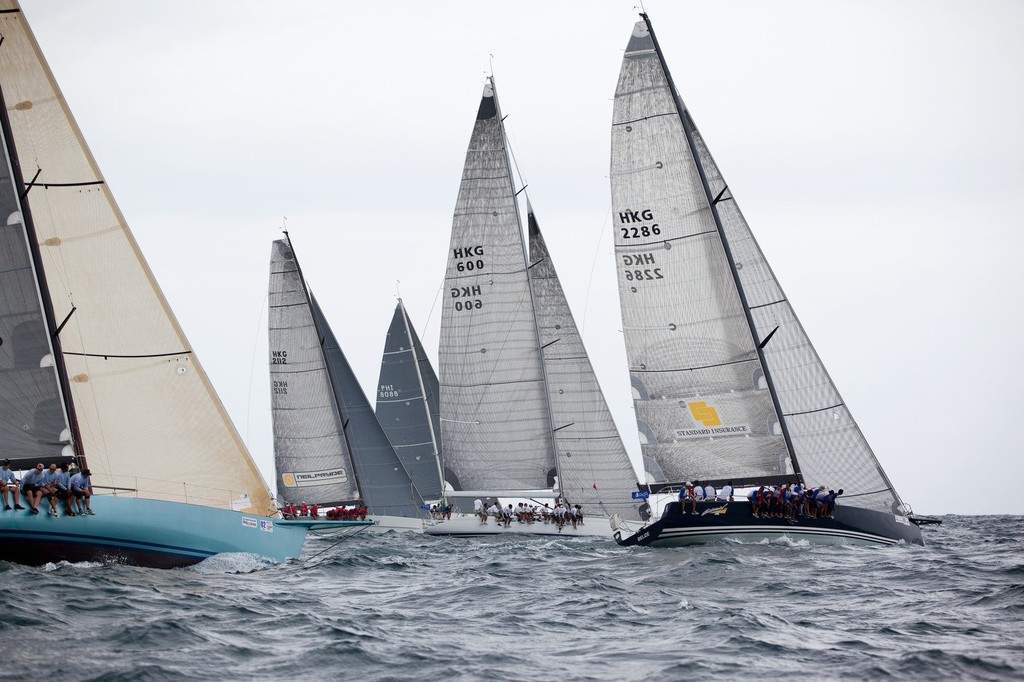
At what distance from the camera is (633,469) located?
34906 mm

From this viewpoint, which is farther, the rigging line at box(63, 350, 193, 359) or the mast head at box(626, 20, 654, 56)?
the mast head at box(626, 20, 654, 56)

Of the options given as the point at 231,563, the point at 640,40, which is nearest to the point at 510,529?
the point at 640,40

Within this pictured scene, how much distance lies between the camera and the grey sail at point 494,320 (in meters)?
36.0

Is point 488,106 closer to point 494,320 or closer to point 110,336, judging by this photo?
point 494,320

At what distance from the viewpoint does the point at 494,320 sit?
119ft

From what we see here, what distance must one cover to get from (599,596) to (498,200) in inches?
766

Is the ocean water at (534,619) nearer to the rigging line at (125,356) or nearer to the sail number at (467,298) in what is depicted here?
the rigging line at (125,356)

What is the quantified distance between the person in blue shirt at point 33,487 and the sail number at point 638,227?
15985 millimetres

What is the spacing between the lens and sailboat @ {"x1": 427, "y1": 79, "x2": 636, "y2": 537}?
1389 inches

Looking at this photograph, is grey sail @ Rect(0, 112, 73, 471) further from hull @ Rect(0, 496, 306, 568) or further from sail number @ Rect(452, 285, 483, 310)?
sail number @ Rect(452, 285, 483, 310)

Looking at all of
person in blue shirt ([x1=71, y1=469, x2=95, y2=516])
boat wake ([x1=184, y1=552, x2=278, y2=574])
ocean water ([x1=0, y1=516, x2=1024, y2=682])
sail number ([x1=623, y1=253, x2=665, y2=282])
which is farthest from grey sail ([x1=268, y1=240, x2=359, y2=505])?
person in blue shirt ([x1=71, y1=469, x2=95, y2=516])

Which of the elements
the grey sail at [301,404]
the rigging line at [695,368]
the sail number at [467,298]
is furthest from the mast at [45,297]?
the grey sail at [301,404]

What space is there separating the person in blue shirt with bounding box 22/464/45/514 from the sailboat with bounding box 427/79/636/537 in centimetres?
1858

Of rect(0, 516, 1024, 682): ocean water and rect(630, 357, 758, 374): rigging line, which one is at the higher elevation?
rect(630, 357, 758, 374): rigging line
